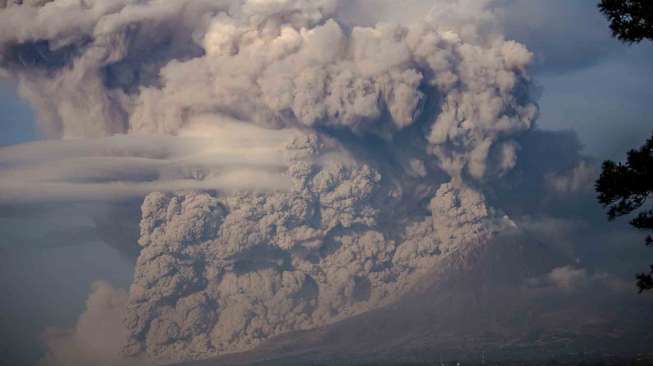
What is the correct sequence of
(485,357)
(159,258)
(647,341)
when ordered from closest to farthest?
(159,258), (485,357), (647,341)

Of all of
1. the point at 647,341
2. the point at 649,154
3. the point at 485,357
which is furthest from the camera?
the point at 647,341

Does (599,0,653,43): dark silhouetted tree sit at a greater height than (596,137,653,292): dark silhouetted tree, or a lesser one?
greater

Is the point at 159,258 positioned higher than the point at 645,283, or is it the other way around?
the point at 159,258

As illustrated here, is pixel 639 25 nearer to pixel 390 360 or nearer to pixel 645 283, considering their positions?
pixel 645 283

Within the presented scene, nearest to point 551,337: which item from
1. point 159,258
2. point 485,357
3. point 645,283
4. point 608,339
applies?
point 608,339

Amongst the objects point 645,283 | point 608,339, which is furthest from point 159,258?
point 608,339

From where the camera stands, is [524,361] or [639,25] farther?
[524,361]

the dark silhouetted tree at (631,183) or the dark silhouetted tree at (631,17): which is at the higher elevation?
the dark silhouetted tree at (631,17)
